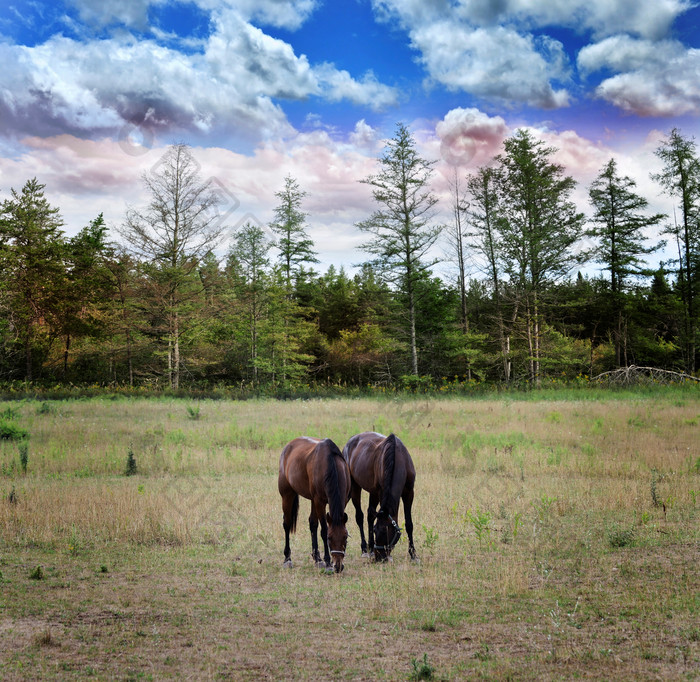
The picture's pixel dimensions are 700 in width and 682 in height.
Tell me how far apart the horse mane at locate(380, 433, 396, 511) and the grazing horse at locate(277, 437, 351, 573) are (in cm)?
46

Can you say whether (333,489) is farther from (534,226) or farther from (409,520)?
(534,226)

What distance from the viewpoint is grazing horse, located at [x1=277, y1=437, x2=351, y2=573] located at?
6.90 metres

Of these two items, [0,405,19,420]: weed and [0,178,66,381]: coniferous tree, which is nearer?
[0,405,19,420]: weed

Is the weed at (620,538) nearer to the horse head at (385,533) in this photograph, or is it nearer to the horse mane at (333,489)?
the horse head at (385,533)

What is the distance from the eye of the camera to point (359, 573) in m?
7.00

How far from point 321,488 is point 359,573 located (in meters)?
1.10

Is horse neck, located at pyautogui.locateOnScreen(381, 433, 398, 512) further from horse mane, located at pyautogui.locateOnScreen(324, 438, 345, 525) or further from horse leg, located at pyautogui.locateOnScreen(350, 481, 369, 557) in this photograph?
horse leg, located at pyautogui.locateOnScreen(350, 481, 369, 557)

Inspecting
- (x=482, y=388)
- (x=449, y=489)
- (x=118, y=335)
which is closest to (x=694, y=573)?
(x=449, y=489)

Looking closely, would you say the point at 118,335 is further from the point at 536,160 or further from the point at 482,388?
the point at 536,160

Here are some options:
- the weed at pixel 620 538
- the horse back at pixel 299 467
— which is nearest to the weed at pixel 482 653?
the horse back at pixel 299 467

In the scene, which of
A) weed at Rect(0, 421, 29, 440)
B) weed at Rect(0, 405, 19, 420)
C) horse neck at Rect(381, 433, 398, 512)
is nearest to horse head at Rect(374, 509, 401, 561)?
horse neck at Rect(381, 433, 398, 512)

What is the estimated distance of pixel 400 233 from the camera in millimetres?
35156

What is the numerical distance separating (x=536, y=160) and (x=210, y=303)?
22460mm

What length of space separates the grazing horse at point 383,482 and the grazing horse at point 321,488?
48cm
